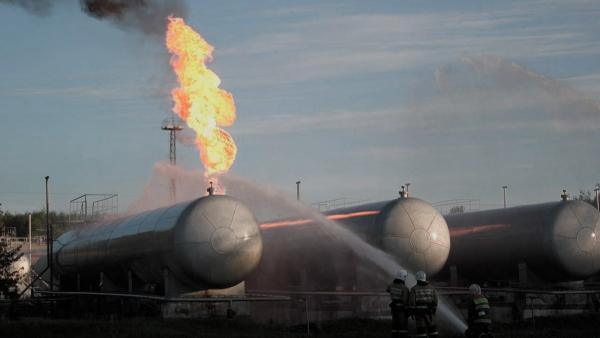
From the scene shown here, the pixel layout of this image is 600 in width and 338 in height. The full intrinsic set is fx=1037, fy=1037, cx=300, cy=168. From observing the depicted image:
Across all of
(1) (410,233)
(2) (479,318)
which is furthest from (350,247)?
(2) (479,318)

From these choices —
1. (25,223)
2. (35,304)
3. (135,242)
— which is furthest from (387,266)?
(25,223)

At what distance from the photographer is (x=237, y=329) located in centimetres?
3319

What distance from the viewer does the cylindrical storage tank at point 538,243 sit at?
147ft

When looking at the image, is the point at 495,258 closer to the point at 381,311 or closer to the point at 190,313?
the point at 381,311

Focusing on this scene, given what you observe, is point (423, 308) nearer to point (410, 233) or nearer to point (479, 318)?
point (479, 318)

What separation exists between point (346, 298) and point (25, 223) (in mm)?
121423

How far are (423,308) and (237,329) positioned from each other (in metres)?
9.87

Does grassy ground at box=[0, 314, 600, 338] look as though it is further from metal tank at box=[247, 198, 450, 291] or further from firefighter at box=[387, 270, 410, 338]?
metal tank at box=[247, 198, 450, 291]

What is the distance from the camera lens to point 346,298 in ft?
141

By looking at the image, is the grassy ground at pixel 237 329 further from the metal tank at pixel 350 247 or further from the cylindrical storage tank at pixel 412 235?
the metal tank at pixel 350 247

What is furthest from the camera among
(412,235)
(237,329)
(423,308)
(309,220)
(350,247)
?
(309,220)

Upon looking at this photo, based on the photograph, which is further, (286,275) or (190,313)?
(286,275)

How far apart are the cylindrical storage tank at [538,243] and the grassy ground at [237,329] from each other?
8098 millimetres

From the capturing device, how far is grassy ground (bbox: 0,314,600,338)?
97.5 ft
